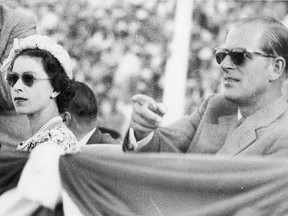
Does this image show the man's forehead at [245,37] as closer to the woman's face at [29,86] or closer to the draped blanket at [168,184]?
the draped blanket at [168,184]

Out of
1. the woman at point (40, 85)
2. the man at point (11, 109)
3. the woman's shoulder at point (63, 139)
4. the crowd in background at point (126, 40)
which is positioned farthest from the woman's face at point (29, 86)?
the crowd in background at point (126, 40)

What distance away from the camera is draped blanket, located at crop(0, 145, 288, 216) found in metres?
3.69

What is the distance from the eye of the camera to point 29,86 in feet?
14.1

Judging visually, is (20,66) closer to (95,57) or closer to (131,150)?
(131,150)

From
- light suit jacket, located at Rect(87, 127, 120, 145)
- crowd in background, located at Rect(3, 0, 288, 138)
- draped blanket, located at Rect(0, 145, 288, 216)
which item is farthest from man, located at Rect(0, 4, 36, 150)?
crowd in background, located at Rect(3, 0, 288, 138)

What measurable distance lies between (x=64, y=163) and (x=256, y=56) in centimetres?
122

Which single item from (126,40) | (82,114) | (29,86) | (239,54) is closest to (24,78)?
(29,86)

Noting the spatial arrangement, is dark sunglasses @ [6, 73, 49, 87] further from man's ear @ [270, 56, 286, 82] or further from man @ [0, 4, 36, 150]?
man's ear @ [270, 56, 286, 82]

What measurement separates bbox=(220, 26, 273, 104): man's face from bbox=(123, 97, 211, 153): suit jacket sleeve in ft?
1.25

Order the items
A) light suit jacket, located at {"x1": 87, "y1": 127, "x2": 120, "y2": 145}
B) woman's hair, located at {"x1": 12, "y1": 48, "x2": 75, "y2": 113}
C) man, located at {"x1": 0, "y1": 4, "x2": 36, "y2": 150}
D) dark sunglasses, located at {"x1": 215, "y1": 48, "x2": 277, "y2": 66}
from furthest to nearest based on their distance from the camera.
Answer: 1. light suit jacket, located at {"x1": 87, "y1": 127, "x2": 120, "y2": 145}
2. man, located at {"x1": 0, "y1": 4, "x2": 36, "y2": 150}
3. woman's hair, located at {"x1": 12, "y1": 48, "x2": 75, "y2": 113}
4. dark sunglasses, located at {"x1": 215, "y1": 48, "x2": 277, "y2": 66}

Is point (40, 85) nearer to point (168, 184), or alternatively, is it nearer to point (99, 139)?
point (168, 184)

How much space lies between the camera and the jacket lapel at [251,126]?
162 inches

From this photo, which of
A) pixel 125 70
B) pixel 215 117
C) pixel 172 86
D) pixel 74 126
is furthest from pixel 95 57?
pixel 215 117

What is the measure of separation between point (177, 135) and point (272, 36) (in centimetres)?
78
